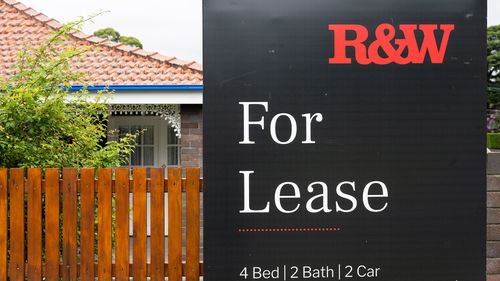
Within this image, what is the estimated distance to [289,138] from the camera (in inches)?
148

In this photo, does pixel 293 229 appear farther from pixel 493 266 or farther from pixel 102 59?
pixel 102 59

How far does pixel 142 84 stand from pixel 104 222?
15.9 ft

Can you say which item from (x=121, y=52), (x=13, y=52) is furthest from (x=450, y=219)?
(x=13, y=52)

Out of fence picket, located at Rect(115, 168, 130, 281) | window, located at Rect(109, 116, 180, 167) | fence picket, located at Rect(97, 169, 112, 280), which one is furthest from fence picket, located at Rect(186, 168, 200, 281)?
window, located at Rect(109, 116, 180, 167)

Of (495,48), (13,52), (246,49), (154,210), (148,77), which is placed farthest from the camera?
(495,48)

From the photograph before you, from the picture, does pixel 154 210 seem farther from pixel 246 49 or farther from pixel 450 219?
pixel 450 219

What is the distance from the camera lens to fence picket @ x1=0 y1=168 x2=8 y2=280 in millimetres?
4336

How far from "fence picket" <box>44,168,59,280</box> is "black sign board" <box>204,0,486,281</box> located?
1.25m

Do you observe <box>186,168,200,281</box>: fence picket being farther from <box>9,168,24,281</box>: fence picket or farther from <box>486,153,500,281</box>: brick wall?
<box>486,153,500,281</box>: brick wall

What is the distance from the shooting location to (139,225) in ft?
14.3

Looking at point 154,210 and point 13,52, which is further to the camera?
point 13,52

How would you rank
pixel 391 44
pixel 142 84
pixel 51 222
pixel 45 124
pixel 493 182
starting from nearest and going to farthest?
1. pixel 391 44
2. pixel 51 222
3. pixel 493 182
4. pixel 45 124
5. pixel 142 84

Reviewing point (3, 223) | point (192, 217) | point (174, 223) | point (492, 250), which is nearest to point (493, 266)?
point (492, 250)

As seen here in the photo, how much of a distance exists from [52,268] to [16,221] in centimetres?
43
